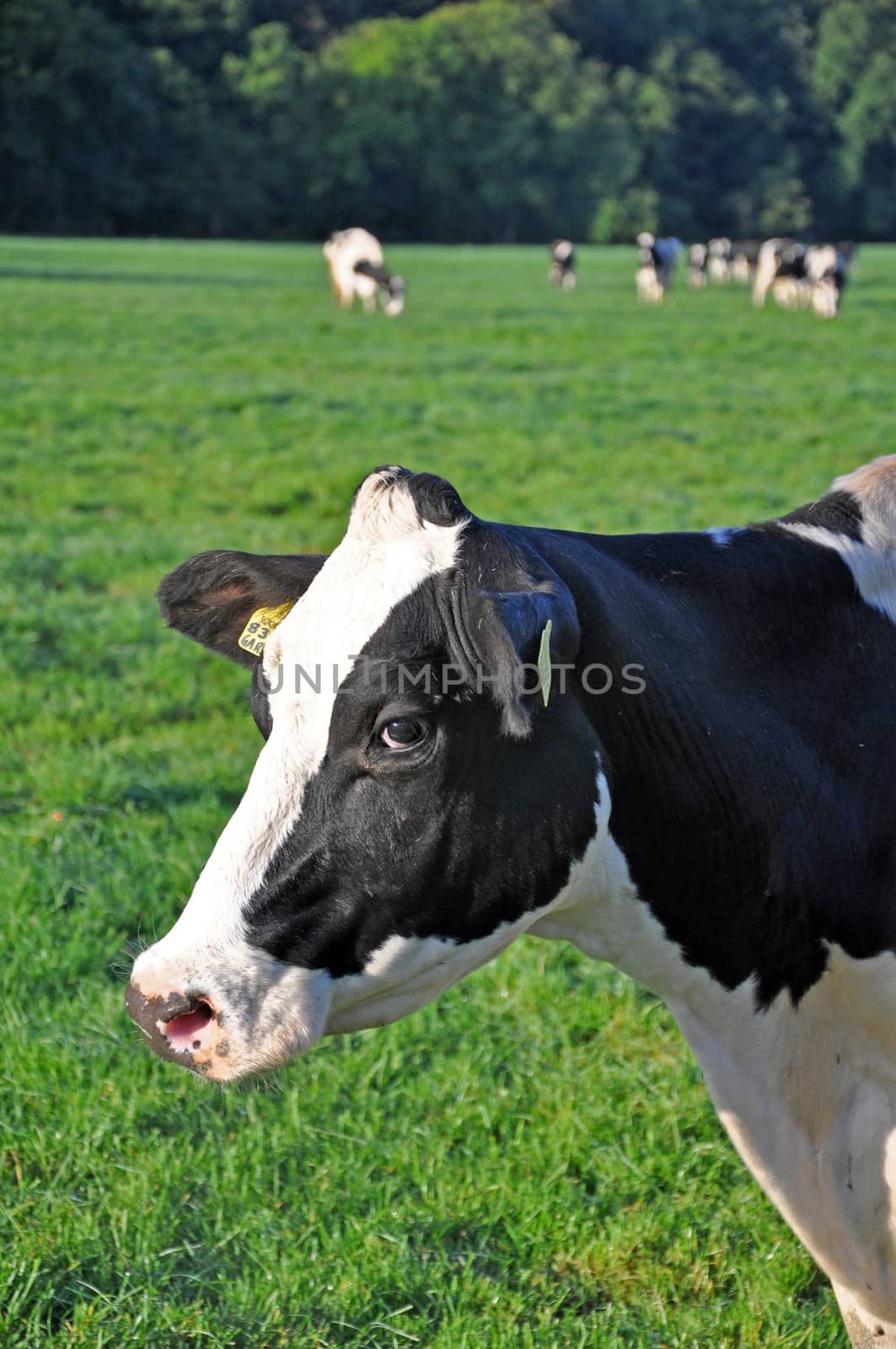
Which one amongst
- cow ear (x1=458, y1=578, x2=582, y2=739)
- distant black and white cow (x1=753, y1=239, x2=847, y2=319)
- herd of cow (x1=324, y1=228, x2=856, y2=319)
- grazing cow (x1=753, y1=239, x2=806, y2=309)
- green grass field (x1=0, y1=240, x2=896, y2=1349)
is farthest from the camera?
grazing cow (x1=753, y1=239, x2=806, y2=309)

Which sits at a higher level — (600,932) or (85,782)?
(600,932)

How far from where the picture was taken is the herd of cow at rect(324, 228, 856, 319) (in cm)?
2527

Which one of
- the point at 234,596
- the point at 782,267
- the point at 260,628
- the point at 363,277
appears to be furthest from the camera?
the point at 782,267

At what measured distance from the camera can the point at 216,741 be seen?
5.43 metres

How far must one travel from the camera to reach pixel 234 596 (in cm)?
236

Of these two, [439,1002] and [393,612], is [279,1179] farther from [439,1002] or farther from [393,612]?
A: [393,612]

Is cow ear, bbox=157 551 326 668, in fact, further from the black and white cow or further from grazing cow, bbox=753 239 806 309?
grazing cow, bbox=753 239 806 309

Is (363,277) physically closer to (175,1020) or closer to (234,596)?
(234,596)

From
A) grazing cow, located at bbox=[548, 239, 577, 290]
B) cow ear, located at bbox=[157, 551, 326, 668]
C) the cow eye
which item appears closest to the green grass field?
cow ear, located at bbox=[157, 551, 326, 668]

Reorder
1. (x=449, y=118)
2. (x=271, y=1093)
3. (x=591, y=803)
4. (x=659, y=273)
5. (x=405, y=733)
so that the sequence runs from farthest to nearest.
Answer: (x=449, y=118), (x=659, y=273), (x=271, y=1093), (x=591, y=803), (x=405, y=733)

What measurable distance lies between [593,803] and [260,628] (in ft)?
1.92

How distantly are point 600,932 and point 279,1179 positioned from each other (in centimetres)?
132

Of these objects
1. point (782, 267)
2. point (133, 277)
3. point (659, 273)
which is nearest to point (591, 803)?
point (133, 277)

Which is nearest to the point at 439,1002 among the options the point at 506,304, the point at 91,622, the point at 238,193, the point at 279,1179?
the point at 279,1179
